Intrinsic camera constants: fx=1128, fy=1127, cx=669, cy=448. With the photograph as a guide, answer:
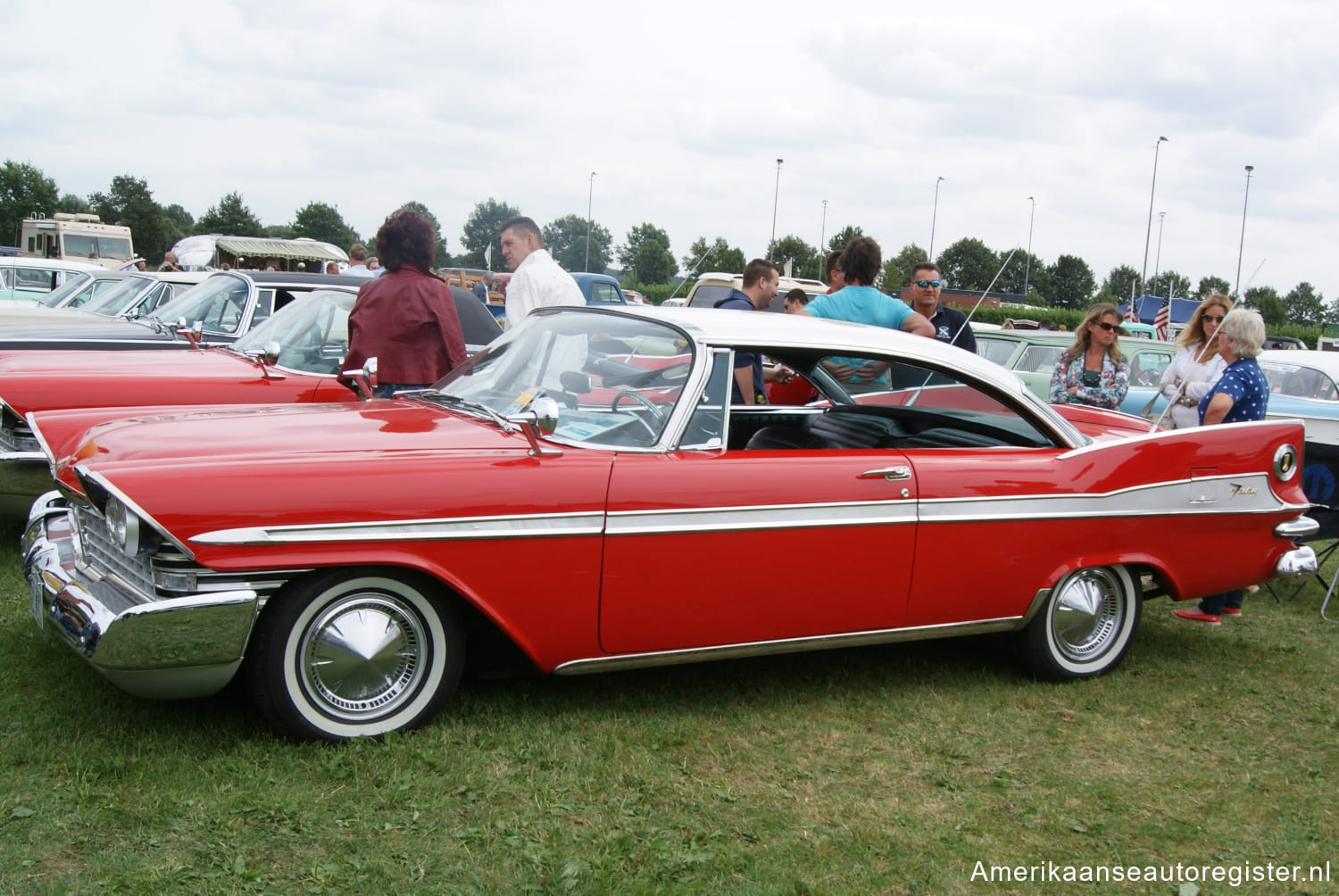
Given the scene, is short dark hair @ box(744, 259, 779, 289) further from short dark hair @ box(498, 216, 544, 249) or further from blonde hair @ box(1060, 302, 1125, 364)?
blonde hair @ box(1060, 302, 1125, 364)

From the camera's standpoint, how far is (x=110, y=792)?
3.11 metres

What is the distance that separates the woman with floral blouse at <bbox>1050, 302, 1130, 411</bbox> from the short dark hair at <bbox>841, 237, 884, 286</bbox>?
61.6 inches

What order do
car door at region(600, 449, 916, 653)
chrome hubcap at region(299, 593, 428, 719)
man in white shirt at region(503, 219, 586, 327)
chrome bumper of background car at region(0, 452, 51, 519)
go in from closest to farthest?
1. chrome hubcap at region(299, 593, 428, 719)
2. car door at region(600, 449, 916, 653)
3. chrome bumper of background car at region(0, 452, 51, 519)
4. man in white shirt at region(503, 219, 586, 327)

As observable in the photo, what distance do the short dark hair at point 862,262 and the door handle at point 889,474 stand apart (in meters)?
2.46

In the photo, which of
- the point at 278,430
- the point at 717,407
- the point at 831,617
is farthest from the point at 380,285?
the point at 831,617

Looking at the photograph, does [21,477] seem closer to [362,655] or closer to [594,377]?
[362,655]

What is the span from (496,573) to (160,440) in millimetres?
1154

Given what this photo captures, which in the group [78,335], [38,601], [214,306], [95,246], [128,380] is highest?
[95,246]

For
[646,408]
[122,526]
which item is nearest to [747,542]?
[646,408]

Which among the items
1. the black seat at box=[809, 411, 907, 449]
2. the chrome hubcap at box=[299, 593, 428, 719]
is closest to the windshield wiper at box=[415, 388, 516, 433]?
the chrome hubcap at box=[299, 593, 428, 719]

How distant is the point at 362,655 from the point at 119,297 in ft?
27.5

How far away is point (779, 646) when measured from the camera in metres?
4.02

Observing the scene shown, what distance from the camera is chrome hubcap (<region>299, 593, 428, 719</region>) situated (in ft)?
11.1

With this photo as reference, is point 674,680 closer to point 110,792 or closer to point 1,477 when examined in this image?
point 110,792
